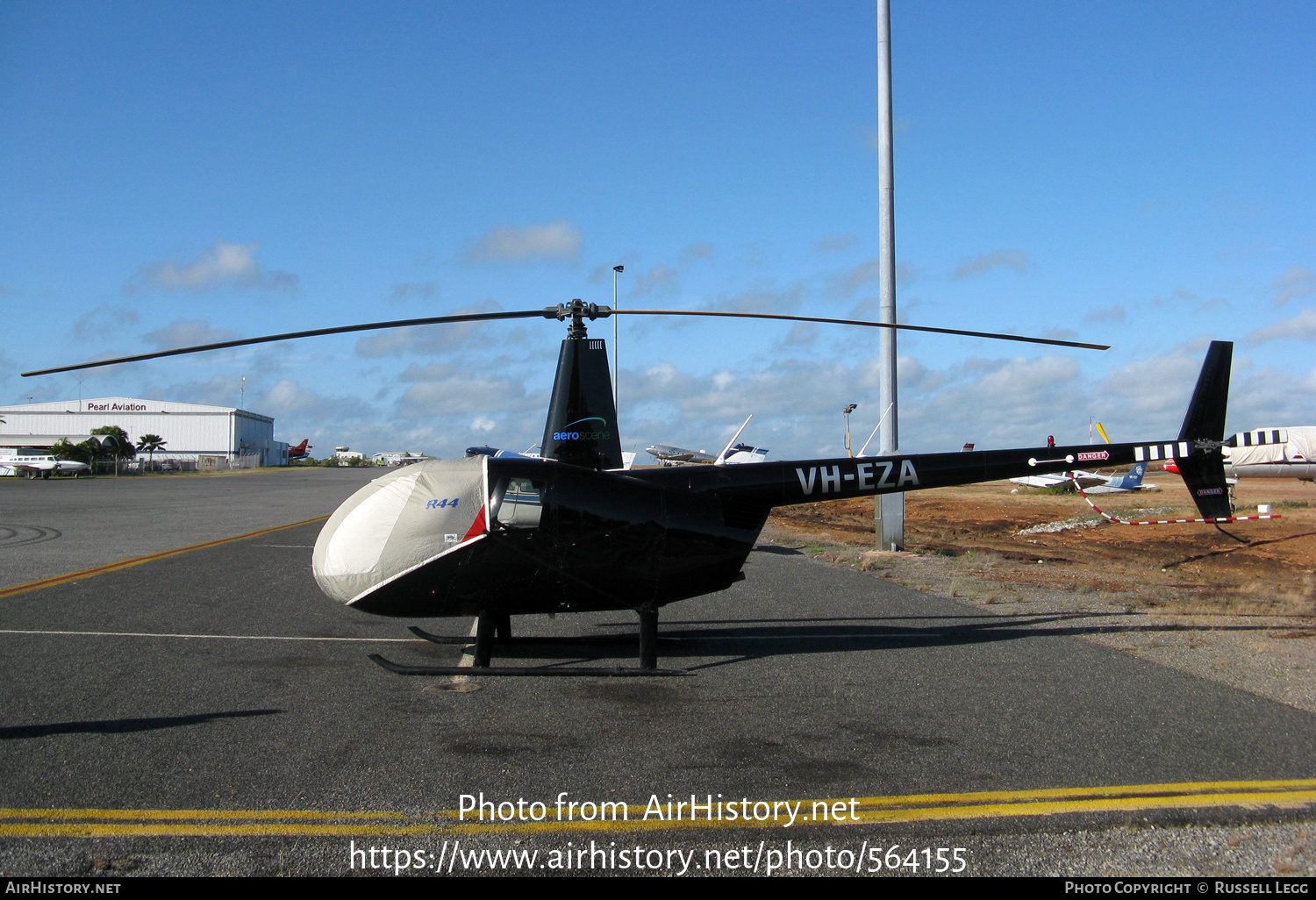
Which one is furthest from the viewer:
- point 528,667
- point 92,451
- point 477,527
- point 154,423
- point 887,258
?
point 154,423

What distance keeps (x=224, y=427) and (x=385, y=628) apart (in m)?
141

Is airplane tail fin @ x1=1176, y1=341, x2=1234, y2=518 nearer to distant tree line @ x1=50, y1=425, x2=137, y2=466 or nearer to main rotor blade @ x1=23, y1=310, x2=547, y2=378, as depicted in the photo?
main rotor blade @ x1=23, y1=310, x2=547, y2=378

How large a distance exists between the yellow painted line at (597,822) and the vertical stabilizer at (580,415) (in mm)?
4178

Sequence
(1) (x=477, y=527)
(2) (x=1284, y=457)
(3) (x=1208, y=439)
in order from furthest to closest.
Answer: (2) (x=1284, y=457), (3) (x=1208, y=439), (1) (x=477, y=527)

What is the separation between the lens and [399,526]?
6.97 m

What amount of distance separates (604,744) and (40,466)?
68.7 m

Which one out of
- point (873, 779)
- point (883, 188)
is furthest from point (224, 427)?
point (873, 779)

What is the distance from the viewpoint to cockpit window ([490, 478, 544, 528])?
6973 millimetres

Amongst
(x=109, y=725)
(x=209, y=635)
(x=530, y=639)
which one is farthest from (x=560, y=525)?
(x=209, y=635)

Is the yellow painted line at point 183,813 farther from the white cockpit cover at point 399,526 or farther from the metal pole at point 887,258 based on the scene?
the metal pole at point 887,258

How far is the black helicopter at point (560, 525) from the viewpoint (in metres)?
6.93

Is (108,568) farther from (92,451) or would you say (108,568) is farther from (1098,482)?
(92,451)

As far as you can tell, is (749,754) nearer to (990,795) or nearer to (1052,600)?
(990,795)

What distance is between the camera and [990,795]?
4.45m
